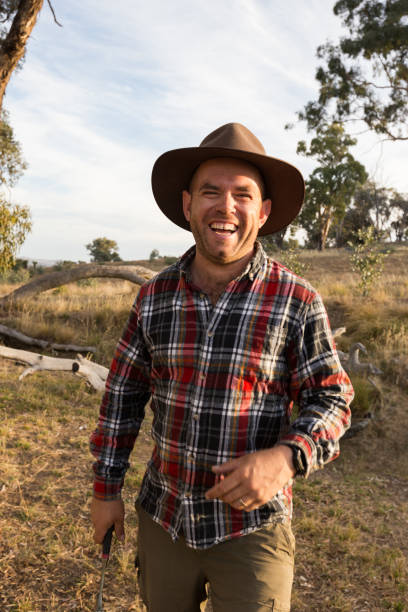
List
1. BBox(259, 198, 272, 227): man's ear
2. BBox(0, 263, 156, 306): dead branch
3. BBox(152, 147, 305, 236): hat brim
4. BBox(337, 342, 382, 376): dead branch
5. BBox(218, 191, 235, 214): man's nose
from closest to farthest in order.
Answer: BBox(218, 191, 235, 214): man's nose → BBox(152, 147, 305, 236): hat brim → BBox(259, 198, 272, 227): man's ear → BBox(337, 342, 382, 376): dead branch → BBox(0, 263, 156, 306): dead branch

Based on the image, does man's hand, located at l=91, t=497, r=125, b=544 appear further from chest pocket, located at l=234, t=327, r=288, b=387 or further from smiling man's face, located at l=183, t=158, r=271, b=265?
smiling man's face, located at l=183, t=158, r=271, b=265

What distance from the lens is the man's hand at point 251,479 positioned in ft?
4.54

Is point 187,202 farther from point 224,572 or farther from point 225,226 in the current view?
point 224,572

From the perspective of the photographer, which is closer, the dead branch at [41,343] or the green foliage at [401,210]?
the dead branch at [41,343]

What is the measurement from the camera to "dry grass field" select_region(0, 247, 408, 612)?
10.4 ft

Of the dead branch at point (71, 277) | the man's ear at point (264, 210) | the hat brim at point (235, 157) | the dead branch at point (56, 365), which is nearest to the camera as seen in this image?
the hat brim at point (235, 157)

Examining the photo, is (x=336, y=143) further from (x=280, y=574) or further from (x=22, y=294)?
(x=280, y=574)

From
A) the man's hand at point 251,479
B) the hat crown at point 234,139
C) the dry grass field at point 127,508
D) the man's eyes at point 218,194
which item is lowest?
the dry grass field at point 127,508

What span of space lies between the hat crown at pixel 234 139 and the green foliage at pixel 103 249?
44.9 m

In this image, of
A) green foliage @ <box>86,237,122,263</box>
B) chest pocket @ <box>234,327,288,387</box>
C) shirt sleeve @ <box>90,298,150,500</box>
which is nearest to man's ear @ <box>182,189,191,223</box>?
shirt sleeve @ <box>90,298,150,500</box>

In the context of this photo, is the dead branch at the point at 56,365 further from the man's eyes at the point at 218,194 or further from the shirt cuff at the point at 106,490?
the man's eyes at the point at 218,194

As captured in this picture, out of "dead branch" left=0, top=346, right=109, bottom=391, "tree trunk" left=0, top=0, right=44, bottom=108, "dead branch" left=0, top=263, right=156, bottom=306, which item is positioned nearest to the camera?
"tree trunk" left=0, top=0, right=44, bottom=108

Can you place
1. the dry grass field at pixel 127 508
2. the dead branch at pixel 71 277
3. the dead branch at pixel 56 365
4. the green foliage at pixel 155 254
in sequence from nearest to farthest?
the dry grass field at pixel 127 508 → the dead branch at pixel 56 365 → the dead branch at pixel 71 277 → the green foliage at pixel 155 254

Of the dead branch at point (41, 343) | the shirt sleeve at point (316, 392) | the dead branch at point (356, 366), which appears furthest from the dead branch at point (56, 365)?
the shirt sleeve at point (316, 392)
